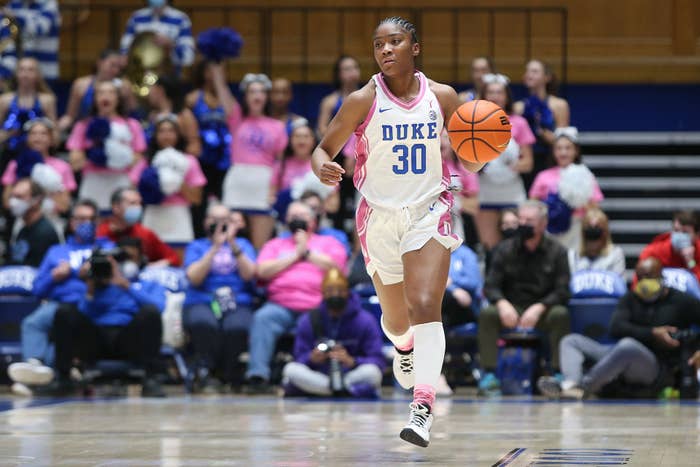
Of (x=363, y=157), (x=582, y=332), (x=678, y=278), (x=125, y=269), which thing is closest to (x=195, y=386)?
(x=125, y=269)

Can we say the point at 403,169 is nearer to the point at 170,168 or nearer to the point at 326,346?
the point at 326,346

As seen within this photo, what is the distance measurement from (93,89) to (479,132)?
7.12 meters

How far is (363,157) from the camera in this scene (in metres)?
7.07

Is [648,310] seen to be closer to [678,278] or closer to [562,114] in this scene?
[678,278]

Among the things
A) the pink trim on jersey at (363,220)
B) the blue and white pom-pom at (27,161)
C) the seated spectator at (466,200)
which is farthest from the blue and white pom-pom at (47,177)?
the pink trim on jersey at (363,220)

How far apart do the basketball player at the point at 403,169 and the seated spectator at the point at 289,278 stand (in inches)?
165

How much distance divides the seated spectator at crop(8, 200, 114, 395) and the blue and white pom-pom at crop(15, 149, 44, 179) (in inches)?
41.9

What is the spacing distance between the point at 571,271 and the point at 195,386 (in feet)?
10.7

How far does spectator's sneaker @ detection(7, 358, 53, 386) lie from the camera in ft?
35.3

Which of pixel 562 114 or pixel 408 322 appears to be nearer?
pixel 408 322

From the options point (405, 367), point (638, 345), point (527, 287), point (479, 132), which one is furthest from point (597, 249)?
point (479, 132)

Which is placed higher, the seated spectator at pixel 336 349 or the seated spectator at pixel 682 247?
the seated spectator at pixel 682 247

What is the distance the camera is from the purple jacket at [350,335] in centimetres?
1077

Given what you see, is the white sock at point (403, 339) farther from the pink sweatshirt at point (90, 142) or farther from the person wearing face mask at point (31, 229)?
the pink sweatshirt at point (90, 142)
